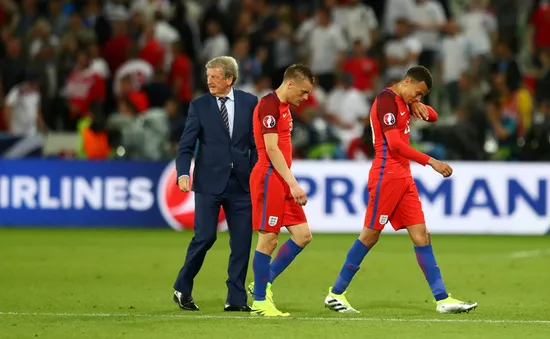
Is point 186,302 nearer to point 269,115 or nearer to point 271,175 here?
point 271,175

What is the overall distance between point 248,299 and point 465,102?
1071 cm

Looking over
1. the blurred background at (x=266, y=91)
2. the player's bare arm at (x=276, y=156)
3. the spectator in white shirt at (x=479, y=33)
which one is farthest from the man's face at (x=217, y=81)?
the spectator in white shirt at (x=479, y=33)

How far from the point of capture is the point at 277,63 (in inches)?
925

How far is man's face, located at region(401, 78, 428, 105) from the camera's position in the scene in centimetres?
1052

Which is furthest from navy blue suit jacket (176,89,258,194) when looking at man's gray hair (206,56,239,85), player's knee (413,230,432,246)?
player's knee (413,230,432,246)

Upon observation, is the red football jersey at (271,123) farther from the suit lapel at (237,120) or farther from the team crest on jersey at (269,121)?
the suit lapel at (237,120)

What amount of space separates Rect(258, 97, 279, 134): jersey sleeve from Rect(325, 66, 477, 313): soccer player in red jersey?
940 mm

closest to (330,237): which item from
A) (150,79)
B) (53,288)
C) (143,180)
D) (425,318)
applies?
(143,180)

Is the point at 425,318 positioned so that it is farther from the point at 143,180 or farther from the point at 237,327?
the point at 143,180

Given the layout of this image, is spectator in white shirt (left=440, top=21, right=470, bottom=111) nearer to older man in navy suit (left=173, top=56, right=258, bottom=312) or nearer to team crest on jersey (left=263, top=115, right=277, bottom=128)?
older man in navy suit (left=173, top=56, right=258, bottom=312)

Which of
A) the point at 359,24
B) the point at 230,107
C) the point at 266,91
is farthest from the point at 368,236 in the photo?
the point at 359,24

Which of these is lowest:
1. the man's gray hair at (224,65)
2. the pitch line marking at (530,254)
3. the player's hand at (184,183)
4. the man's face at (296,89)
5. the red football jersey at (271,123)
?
the pitch line marking at (530,254)

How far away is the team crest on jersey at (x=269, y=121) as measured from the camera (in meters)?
10.1

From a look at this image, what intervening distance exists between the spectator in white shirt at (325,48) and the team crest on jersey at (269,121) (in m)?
13.2
